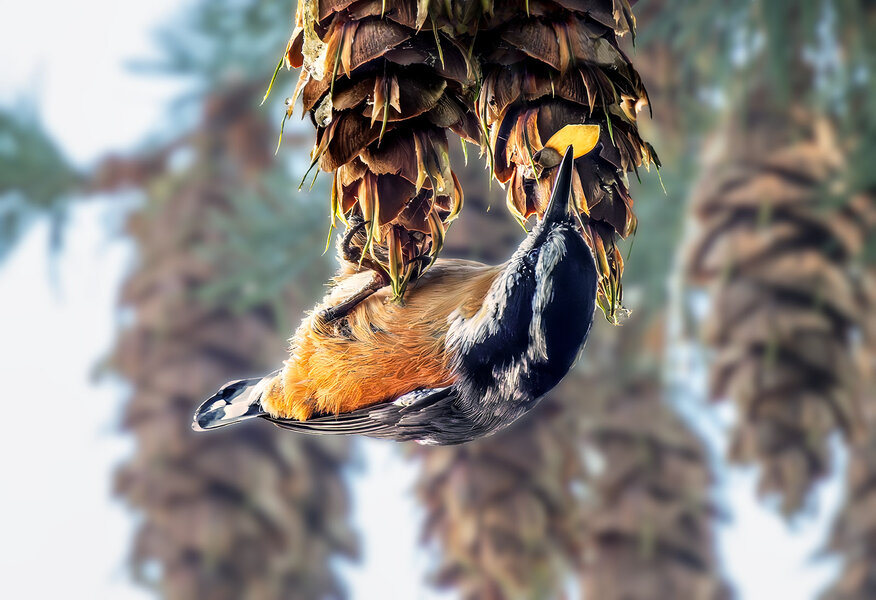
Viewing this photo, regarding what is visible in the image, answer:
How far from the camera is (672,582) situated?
11.3 feet

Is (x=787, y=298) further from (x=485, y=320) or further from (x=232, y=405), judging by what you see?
(x=485, y=320)

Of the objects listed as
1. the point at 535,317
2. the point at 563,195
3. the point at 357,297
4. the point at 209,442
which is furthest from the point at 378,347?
the point at 209,442

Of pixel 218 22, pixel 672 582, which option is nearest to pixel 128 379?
pixel 218 22

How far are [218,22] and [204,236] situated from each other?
760 mm

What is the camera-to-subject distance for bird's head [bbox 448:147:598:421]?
2.38 feet

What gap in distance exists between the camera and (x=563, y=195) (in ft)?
2.27

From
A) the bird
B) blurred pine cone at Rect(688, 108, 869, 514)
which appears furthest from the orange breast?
blurred pine cone at Rect(688, 108, 869, 514)

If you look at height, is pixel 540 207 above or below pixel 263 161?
below

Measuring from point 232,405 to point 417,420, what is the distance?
0.29 metres

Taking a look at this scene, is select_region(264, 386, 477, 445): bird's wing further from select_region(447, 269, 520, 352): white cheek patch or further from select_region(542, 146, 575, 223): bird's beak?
select_region(542, 146, 575, 223): bird's beak

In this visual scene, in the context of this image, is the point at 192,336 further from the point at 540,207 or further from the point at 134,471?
the point at 540,207

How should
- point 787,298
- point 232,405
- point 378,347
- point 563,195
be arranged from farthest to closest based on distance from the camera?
point 787,298 → point 232,405 → point 378,347 → point 563,195

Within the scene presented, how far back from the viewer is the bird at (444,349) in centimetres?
74

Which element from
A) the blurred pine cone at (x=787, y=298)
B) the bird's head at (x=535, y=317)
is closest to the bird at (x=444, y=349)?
the bird's head at (x=535, y=317)
